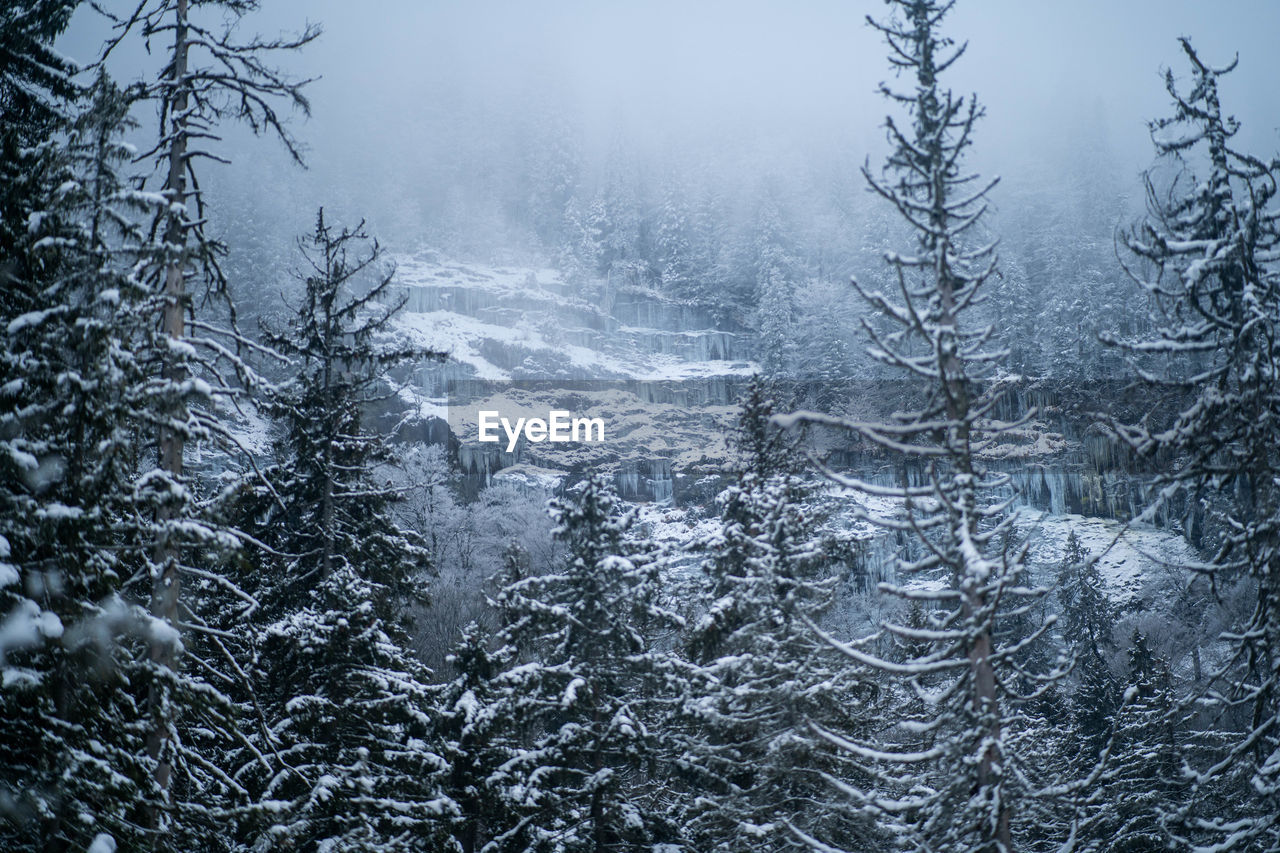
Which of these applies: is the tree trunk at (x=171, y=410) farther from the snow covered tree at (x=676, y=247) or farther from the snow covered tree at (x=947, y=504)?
the snow covered tree at (x=676, y=247)

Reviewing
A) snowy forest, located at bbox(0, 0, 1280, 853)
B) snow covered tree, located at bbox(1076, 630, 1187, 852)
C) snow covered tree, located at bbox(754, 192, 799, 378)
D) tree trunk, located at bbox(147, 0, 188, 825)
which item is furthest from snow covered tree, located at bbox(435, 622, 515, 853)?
snow covered tree, located at bbox(754, 192, 799, 378)

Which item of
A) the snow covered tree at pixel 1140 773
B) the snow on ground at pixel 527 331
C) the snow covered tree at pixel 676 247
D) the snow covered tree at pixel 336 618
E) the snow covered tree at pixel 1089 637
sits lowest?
the snow covered tree at pixel 1089 637

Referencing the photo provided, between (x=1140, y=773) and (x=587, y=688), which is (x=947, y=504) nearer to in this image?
(x=587, y=688)

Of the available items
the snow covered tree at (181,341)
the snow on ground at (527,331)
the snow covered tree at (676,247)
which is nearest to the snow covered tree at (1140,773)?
the snow covered tree at (181,341)

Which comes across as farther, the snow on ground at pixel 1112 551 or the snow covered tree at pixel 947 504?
the snow on ground at pixel 1112 551

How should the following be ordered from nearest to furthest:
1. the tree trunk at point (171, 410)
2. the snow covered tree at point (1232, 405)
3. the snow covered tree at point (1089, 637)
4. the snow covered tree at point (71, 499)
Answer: the snow covered tree at point (71, 499)
the tree trunk at point (171, 410)
the snow covered tree at point (1232, 405)
the snow covered tree at point (1089, 637)

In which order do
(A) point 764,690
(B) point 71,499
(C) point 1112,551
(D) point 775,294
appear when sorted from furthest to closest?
(D) point 775,294 → (C) point 1112,551 → (A) point 764,690 → (B) point 71,499

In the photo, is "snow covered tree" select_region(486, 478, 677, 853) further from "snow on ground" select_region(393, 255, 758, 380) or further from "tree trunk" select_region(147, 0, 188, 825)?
"snow on ground" select_region(393, 255, 758, 380)

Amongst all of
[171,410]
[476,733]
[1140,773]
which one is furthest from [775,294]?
[171,410]
